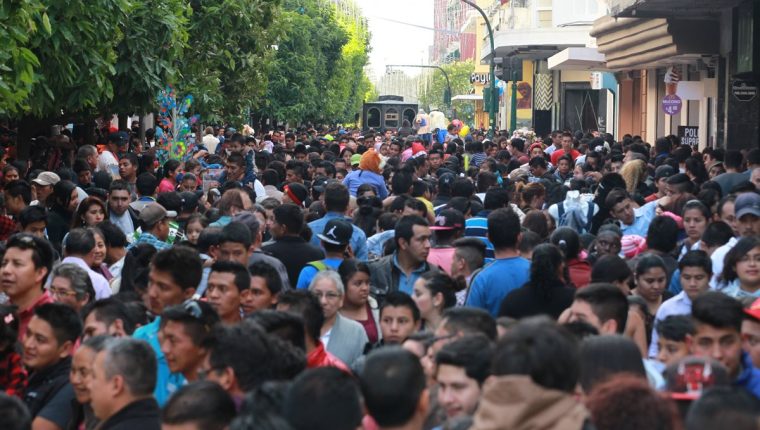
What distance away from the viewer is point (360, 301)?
8.84 metres

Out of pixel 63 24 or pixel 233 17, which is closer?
pixel 63 24

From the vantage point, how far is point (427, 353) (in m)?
6.38

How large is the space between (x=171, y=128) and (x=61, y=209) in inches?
393

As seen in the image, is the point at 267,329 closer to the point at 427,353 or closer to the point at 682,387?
the point at 427,353

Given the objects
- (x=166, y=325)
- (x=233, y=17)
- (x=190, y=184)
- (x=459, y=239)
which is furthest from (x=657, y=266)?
(x=233, y=17)

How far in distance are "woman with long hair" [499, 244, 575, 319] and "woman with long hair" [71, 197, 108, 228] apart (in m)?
4.77

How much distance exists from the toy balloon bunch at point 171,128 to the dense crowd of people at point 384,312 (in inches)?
264

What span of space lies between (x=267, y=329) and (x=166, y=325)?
54cm

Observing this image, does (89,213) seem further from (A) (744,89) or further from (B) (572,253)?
(A) (744,89)

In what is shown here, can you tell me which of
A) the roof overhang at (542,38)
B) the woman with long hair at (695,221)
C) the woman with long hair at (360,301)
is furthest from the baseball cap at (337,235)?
the roof overhang at (542,38)

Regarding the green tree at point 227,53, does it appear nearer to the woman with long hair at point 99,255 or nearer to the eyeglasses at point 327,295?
the woman with long hair at point 99,255

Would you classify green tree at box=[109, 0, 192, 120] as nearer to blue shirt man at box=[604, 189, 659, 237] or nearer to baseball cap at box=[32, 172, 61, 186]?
baseball cap at box=[32, 172, 61, 186]

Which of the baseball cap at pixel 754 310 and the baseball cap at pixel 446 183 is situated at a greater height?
the baseball cap at pixel 446 183

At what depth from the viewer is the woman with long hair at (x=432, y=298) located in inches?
332
